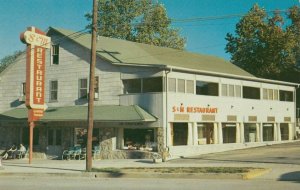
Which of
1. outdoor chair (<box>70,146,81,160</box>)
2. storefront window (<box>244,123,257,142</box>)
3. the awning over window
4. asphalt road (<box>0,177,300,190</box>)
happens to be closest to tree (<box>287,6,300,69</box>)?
storefront window (<box>244,123,257,142</box>)

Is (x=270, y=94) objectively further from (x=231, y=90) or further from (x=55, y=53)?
(x=55, y=53)

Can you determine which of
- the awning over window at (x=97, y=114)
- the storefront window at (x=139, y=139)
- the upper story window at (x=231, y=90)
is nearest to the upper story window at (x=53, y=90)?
the awning over window at (x=97, y=114)

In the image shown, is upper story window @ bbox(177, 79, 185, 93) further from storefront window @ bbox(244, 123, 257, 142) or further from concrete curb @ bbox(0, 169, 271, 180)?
concrete curb @ bbox(0, 169, 271, 180)

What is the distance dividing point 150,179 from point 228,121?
693 inches

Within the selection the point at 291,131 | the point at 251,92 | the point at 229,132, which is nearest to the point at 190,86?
the point at 229,132

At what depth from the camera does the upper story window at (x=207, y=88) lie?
34219 millimetres

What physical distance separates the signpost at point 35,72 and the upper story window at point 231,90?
1375 cm

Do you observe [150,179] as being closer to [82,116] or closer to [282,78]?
[82,116]

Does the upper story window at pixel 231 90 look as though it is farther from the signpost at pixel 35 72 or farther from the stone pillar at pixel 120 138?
the signpost at pixel 35 72

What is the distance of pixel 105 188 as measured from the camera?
16938 millimetres

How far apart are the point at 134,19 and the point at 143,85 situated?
33.7 meters

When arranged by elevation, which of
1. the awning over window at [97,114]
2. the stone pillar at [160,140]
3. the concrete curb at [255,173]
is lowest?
the concrete curb at [255,173]

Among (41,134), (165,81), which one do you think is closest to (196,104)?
(165,81)

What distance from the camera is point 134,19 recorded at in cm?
6481
